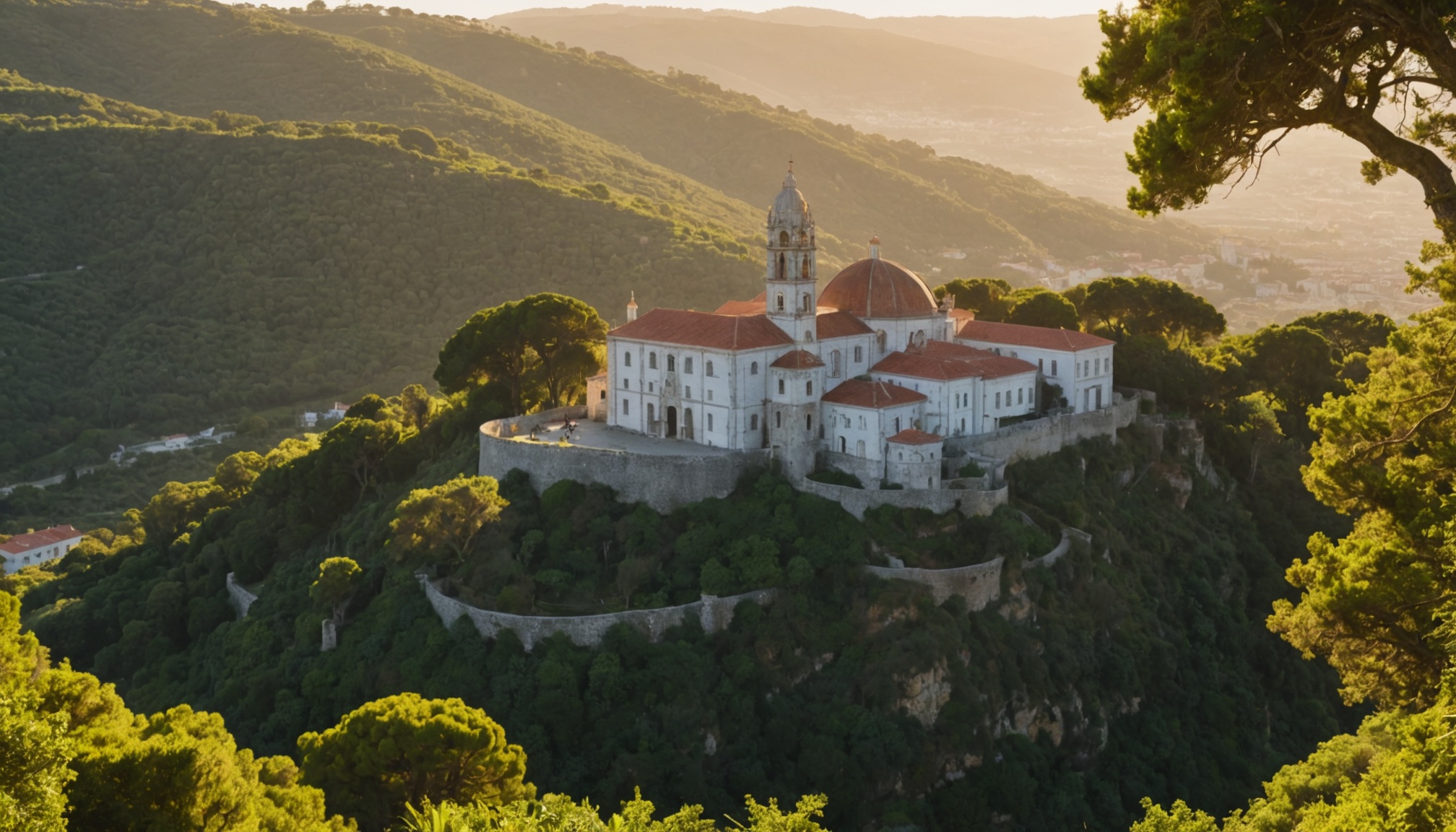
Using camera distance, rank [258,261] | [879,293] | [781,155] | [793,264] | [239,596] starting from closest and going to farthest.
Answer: [793,264], [239,596], [879,293], [258,261], [781,155]

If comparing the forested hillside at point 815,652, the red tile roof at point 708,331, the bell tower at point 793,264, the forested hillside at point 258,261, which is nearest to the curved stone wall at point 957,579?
the forested hillside at point 815,652

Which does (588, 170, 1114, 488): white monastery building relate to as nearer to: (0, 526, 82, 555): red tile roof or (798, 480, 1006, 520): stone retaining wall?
(798, 480, 1006, 520): stone retaining wall

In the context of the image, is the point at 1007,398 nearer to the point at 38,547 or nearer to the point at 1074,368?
the point at 1074,368

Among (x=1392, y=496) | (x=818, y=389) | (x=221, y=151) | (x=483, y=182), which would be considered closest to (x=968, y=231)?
(x=483, y=182)

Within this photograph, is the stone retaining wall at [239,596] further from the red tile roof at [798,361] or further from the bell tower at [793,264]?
the bell tower at [793,264]

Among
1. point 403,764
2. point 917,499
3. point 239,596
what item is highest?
point 917,499

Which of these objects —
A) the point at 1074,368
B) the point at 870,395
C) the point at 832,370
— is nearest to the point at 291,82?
the point at 832,370
